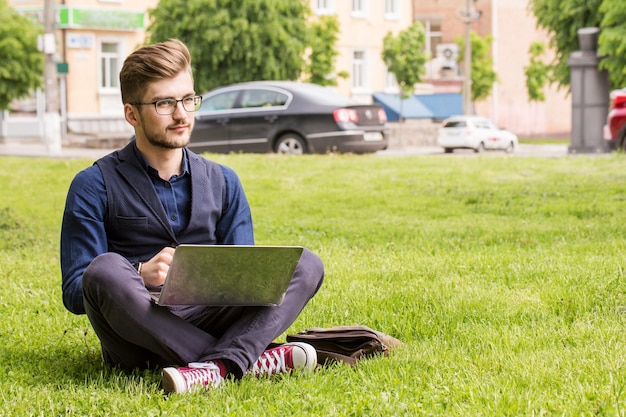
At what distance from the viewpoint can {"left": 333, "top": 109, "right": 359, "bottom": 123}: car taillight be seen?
1902 cm

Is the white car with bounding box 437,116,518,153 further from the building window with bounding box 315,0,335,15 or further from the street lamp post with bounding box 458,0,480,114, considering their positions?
the building window with bounding box 315,0,335,15

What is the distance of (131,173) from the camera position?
4.30 metres

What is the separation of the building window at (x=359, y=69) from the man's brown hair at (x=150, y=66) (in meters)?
41.9

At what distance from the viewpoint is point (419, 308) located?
554 centimetres

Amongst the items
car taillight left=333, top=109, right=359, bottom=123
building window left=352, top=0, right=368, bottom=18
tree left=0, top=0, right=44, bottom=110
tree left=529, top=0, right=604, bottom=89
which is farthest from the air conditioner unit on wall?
car taillight left=333, top=109, right=359, bottom=123

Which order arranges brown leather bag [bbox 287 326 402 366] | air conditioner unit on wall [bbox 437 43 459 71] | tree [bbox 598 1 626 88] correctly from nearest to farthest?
brown leather bag [bbox 287 326 402 366]
tree [bbox 598 1 626 88]
air conditioner unit on wall [bbox 437 43 459 71]

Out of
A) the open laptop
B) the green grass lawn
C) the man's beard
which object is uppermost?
the man's beard

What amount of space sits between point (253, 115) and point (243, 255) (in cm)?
1586

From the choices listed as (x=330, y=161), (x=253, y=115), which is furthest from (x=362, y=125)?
(x=330, y=161)

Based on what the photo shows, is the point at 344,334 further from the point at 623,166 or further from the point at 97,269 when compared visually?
the point at 623,166

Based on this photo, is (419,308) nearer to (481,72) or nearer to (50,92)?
(50,92)

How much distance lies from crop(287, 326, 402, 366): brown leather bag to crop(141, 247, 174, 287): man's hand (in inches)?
29.7

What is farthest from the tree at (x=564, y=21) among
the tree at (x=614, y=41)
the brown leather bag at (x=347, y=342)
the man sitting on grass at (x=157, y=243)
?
the man sitting on grass at (x=157, y=243)

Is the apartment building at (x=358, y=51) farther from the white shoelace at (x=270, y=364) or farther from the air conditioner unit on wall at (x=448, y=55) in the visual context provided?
the white shoelace at (x=270, y=364)
